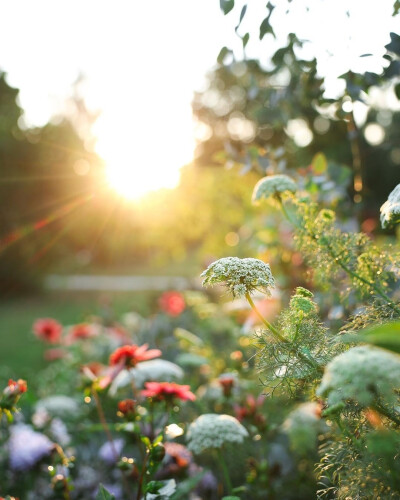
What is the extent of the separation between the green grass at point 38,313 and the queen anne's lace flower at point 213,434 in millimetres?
2359

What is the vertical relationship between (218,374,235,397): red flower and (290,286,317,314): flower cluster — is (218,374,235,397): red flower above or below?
above

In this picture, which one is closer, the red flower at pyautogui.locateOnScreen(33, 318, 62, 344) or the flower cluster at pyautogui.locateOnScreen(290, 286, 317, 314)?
the flower cluster at pyautogui.locateOnScreen(290, 286, 317, 314)

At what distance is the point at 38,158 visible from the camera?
13758 millimetres

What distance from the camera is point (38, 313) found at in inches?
443

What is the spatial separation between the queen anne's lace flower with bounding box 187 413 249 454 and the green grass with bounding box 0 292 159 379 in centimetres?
236

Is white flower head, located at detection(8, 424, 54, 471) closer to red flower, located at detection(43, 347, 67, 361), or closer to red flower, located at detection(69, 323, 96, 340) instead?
red flower, located at detection(69, 323, 96, 340)

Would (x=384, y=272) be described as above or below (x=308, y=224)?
below

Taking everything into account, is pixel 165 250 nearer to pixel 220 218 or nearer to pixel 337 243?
pixel 220 218

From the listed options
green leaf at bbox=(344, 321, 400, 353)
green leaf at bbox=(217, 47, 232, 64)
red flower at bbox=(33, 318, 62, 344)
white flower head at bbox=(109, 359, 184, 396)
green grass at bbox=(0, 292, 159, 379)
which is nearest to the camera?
green leaf at bbox=(344, 321, 400, 353)

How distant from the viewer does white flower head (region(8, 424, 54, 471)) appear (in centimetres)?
197

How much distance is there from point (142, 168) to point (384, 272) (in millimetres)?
3614

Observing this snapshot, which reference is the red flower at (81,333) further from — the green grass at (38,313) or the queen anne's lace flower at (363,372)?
the queen anne's lace flower at (363,372)

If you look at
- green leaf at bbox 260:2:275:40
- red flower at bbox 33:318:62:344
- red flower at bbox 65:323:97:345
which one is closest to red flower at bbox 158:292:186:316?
red flower at bbox 65:323:97:345

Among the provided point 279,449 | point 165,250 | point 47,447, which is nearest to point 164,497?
point 47,447
